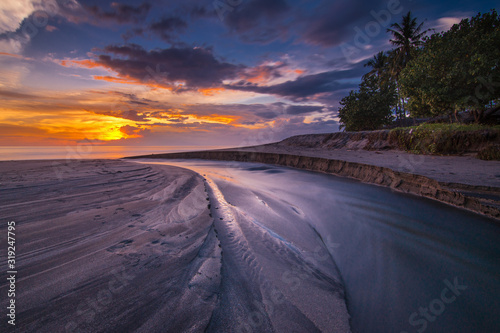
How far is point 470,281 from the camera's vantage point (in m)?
2.15

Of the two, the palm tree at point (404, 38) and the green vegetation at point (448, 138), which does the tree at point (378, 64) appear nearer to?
the palm tree at point (404, 38)

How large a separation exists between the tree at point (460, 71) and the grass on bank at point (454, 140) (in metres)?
2.95

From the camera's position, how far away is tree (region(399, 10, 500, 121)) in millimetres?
10219

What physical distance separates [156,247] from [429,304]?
278 centimetres

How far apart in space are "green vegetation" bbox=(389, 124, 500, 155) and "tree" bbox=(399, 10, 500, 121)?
2.95 m

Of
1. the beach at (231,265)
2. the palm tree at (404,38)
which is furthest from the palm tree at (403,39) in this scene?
the beach at (231,265)

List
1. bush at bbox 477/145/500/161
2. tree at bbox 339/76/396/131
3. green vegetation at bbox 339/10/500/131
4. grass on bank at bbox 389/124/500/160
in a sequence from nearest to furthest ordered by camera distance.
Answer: bush at bbox 477/145/500/161
grass on bank at bbox 389/124/500/160
green vegetation at bbox 339/10/500/131
tree at bbox 339/76/396/131

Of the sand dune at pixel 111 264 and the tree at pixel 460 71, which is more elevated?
the tree at pixel 460 71

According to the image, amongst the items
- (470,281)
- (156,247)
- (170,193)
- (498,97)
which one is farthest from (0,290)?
(498,97)

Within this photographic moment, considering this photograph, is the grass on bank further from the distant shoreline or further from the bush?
the distant shoreline

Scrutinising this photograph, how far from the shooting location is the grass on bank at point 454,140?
7974 millimetres

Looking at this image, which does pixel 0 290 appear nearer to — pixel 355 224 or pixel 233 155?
pixel 355 224

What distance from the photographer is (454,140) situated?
8891 millimetres

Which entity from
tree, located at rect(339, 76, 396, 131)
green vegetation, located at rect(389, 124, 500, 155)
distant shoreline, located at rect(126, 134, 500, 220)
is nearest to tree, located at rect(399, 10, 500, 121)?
green vegetation, located at rect(389, 124, 500, 155)
